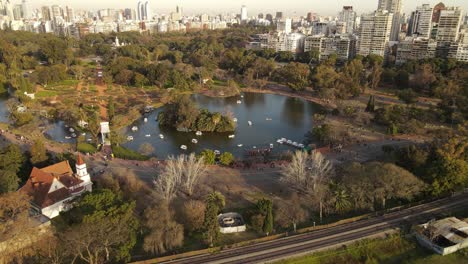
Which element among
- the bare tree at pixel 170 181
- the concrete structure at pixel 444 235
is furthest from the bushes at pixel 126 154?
the concrete structure at pixel 444 235

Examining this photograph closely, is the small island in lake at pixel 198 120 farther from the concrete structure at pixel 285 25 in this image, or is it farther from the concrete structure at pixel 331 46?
the concrete structure at pixel 285 25

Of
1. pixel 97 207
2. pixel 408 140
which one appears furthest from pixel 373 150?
pixel 97 207

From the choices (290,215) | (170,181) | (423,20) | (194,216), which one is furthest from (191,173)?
(423,20)

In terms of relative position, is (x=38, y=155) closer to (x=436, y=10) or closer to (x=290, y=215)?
(x=290, y=215)

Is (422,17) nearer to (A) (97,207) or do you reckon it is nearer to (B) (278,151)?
(B) (278,151)

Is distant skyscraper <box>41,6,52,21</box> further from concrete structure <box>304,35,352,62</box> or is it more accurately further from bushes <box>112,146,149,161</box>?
bushes <box>112,146,149,161</box>

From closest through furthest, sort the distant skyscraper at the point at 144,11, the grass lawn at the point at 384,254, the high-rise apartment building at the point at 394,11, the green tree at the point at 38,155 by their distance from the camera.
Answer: the grass lawn at the point at 384,254
the green tree at the point at 38,155
the high-rise apartment building at the point at 394,11
the distant skyscraper at the point at 144,11
